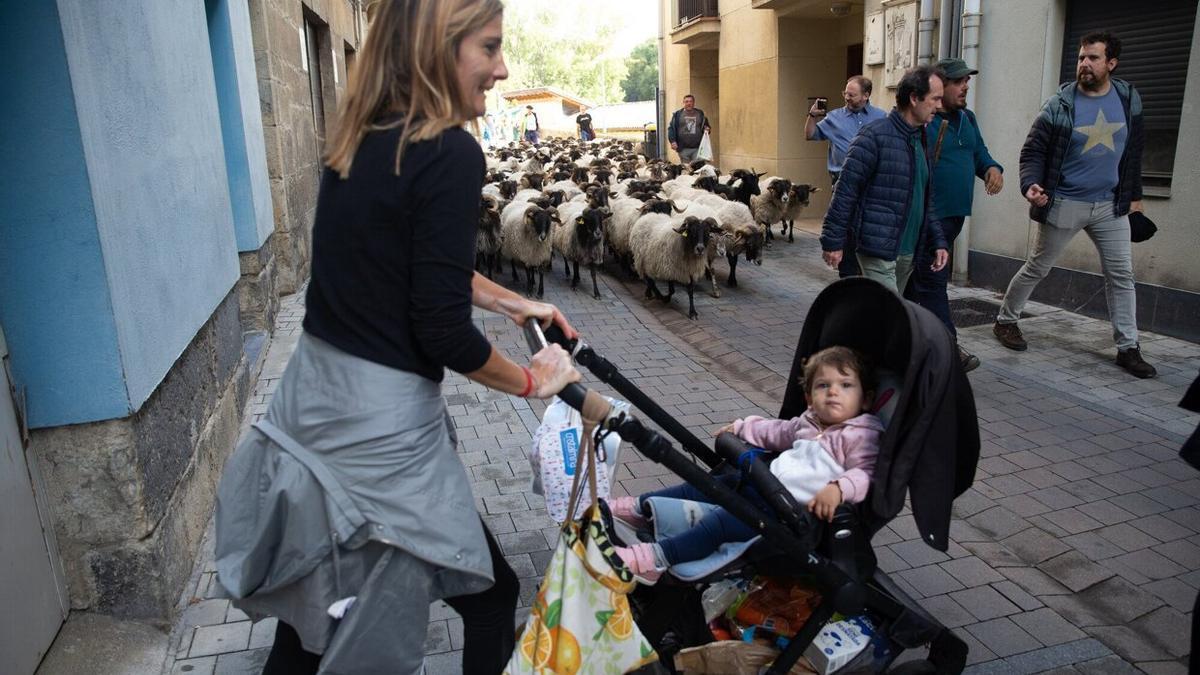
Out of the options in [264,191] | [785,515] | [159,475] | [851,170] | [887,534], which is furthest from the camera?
[264,191]

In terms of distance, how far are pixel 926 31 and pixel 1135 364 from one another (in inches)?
193

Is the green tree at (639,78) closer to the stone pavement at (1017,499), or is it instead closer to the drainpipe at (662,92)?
the drainpipe at (662,92)

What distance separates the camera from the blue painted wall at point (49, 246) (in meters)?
2.57

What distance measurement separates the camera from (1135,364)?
19.4 feet

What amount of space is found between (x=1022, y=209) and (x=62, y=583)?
8180 mm

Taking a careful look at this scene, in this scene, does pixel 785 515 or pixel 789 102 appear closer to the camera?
pixel 785 515

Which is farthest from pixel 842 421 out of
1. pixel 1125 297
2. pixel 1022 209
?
pixel 1022 209

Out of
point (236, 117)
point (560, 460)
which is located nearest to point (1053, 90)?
point (236, 117)

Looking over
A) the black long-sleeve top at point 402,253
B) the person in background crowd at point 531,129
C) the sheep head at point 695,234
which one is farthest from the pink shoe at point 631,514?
the person in background crowd at point 531,129

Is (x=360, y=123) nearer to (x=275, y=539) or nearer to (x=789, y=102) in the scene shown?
(x=275, y=539)

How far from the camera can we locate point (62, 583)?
2.86 m

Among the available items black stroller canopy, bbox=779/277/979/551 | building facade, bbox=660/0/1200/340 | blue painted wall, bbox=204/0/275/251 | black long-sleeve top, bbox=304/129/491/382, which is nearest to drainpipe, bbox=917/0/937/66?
building facade, bbox=660/0/1200/340

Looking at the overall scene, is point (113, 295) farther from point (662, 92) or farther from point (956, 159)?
point (662, 92)

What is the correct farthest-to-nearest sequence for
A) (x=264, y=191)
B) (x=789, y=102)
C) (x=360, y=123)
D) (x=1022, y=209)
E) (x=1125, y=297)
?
(x=789, y=102), (x=1022, y=209), (x=264, y=191), (x=1125, y=297), (x=360, y=123)
